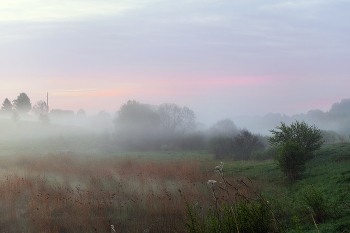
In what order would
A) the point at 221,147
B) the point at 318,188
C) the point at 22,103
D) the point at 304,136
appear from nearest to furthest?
the point at 318,188, the point at 304,136, the point at 221,147, the point at 22,103

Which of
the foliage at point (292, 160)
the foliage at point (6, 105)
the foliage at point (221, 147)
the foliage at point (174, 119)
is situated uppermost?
the foliage at point (6, 105)

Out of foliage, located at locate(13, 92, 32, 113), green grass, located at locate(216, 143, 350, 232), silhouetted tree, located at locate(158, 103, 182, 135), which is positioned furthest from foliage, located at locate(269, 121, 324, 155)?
foliage, located at locate(13, 92, 32, 113)

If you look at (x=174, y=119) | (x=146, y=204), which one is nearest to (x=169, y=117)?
(x=174, y=119)

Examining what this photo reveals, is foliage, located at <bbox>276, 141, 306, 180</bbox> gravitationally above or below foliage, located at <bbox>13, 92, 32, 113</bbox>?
below

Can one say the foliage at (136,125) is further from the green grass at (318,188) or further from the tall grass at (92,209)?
the tall grass at (92,209)

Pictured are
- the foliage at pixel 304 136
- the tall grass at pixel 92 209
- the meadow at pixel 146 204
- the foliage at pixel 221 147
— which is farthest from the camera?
the foliage at pixel 221 147

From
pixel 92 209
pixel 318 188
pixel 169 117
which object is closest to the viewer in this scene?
pixel 92 209

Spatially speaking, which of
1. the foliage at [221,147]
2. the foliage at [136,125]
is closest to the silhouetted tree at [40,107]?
the foliage at [136,125]

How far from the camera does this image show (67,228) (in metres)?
6.72

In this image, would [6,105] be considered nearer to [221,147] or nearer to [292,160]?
[221,147]

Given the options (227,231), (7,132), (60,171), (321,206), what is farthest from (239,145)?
(7,132)

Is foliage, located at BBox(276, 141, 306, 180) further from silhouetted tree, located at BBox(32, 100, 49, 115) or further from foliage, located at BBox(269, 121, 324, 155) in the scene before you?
silhouetted tree, located at BBox(32, 100, 49, 115)

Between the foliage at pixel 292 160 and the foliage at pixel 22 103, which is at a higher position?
the foliage at pixel 22 103

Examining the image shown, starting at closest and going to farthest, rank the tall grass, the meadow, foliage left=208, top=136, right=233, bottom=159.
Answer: the meadow, the tall grass, foliage left=208, top=136, right=233, bottom=159
